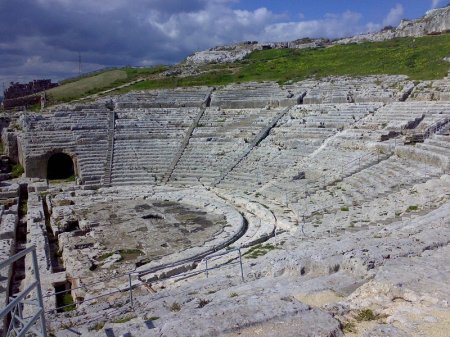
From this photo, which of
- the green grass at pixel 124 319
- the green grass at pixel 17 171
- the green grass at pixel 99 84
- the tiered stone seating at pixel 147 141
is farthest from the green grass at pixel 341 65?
the green grass at pixel 124 319

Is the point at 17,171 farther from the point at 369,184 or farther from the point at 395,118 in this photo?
the point at 395,118

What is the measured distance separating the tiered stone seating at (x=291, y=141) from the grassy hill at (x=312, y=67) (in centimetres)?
576

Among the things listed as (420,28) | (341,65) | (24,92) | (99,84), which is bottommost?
(24,92)

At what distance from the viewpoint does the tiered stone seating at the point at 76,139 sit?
75.2 feet

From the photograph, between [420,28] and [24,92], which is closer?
[24,92]

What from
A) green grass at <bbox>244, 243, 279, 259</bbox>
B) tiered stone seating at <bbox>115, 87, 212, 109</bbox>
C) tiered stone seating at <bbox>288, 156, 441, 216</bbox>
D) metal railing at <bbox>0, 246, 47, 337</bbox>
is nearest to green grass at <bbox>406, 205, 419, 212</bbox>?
tiered stone seating at <bbox>288, 156, 441, 216</bbox>

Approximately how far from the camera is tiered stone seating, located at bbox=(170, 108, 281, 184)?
21.9 metres

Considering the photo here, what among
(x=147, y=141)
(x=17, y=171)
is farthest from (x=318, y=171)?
(x=17, y=171)

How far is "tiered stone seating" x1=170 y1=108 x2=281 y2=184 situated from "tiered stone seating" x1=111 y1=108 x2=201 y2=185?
2.84 feet

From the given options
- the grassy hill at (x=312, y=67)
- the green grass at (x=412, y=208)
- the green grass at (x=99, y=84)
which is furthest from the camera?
the green grass at (x=99, y=84)

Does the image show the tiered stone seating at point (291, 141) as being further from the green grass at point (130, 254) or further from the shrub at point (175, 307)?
the shrub at point (175, 307)

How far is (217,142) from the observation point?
24062 mm

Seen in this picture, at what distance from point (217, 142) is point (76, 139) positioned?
7686 mm

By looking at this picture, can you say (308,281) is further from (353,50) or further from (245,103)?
(353,50)
